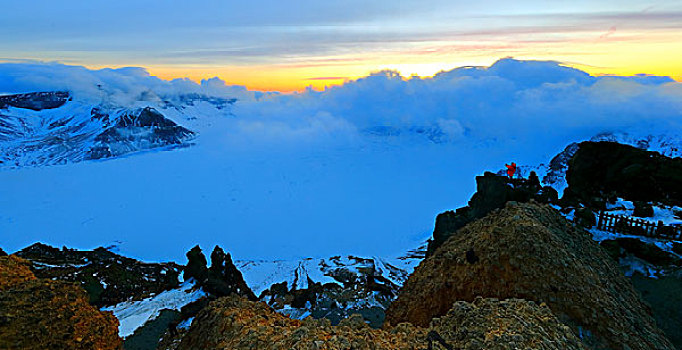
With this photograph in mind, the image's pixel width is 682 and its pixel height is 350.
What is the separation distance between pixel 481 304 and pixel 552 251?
4.30m

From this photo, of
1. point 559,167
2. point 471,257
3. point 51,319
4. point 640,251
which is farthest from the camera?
point 559,167

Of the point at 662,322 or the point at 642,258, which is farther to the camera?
the point at 642,258

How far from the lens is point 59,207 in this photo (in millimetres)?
169500

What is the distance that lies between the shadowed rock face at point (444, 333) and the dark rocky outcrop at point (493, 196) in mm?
20515

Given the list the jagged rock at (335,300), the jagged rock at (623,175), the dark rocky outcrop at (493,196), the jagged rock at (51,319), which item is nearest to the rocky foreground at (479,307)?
the jagged rock at (51,319)

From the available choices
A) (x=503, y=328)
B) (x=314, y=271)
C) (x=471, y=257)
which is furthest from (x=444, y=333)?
(x=314, y=271)

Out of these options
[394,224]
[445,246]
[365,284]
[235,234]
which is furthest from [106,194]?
[445,246]

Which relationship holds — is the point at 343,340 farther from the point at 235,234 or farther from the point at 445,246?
the point at 235,234

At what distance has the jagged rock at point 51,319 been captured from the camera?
10305mm

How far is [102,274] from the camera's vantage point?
4134 cm

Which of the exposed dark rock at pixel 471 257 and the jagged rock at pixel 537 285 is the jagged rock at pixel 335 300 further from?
the exposed dark rock at pixel 471 257

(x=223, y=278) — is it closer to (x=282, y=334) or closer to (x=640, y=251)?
(x=282, y=334)

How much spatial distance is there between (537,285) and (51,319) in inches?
564

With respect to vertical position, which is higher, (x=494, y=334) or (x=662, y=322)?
(x=494, y=334)
